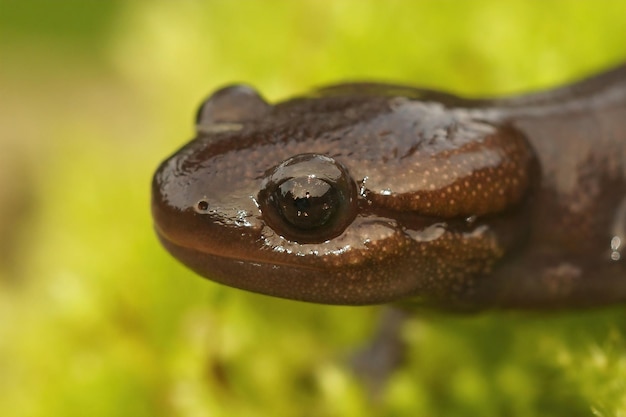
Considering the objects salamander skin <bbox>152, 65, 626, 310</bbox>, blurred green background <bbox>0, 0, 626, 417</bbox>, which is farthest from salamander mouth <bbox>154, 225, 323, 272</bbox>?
blurred green background <bbox>0, 0, 626, 417</bbox>

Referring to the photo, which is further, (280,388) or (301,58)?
(301,58)

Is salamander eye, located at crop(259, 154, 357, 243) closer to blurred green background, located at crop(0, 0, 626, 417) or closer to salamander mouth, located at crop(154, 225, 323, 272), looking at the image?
salamander mouth, located at crop(154, 225, 323, 272)

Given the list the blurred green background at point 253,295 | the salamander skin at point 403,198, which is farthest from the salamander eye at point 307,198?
the blurred green background at point 253,295

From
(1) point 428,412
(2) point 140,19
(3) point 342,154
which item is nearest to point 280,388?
(1) point 428,412

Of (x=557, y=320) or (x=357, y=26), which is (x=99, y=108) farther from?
(x=557, y=320)

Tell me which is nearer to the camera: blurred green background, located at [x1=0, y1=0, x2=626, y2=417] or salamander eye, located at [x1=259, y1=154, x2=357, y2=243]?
salamander eye, located at [x1=259, y1=154, x2=357, y2=243]

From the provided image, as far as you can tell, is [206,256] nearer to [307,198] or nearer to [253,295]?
[307,198]

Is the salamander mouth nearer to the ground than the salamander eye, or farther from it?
nearer to the ground
